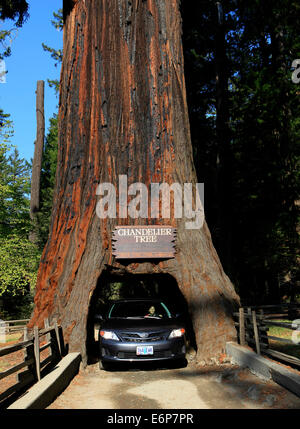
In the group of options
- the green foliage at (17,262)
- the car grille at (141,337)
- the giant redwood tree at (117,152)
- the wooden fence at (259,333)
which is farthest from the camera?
the green foliage at (17,262)

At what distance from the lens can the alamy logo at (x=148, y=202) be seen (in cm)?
1065

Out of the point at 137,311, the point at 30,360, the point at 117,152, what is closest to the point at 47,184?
the point at 117,152

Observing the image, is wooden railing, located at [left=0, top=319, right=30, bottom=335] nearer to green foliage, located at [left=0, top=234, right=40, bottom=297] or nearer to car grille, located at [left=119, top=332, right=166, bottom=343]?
car grille, located at [left=119, top=332, right=166, bottom=343]

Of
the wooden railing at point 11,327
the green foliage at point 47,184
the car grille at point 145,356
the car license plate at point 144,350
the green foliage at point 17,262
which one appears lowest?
the wooden railing at point 11,327

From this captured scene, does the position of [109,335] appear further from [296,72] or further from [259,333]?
[296,72]

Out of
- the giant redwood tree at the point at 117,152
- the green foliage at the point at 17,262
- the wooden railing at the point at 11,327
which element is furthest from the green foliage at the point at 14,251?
the giant redwood tree at the point at 117,152

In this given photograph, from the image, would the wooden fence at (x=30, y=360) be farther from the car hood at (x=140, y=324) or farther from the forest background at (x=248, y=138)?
the forest background at (x=248, y=138)

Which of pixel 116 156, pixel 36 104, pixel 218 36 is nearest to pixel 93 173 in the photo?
pixel 116 156

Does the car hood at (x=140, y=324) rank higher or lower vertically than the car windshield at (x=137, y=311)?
lower

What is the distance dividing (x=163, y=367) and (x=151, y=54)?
7.76m

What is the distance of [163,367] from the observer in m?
9.41

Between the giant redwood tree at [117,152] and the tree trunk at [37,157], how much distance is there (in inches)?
720

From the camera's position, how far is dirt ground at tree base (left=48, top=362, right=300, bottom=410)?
6.12 m
